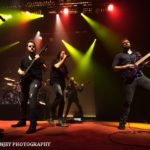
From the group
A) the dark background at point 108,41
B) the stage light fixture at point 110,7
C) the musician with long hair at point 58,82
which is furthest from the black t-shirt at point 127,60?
the stage light fixture at point 110,7

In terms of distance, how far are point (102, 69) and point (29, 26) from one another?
3046 millimetres

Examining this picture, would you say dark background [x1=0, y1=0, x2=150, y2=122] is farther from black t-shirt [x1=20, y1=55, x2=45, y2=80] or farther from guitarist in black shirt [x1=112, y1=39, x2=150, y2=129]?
black t-shirt [x1=20, y1=55, x2=45, y2=80]

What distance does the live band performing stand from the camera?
5.66 m

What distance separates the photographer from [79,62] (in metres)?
8.28

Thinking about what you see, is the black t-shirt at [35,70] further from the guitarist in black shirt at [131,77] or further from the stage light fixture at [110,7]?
the stage light fixture at [110,7]

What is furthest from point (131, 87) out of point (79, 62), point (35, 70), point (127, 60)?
point (79, 62)

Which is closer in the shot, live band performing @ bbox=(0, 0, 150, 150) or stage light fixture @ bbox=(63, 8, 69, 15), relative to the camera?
live band performing @ bbox=(0, 0, 150, 150)

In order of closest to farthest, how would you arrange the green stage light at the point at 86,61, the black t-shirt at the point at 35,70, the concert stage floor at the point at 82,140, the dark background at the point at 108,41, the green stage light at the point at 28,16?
the concert stage floor at the point at 82,140 < the black t-shirt at the point at 35,70 < the dark background at the point at 108,41 < the green stage light at the point at 86,61 < the green stage light at the point at 28,16

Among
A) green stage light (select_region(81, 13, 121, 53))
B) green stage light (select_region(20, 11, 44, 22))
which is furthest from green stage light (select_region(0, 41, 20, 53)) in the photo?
green stage light (select_region(81, 13, 121, 53))

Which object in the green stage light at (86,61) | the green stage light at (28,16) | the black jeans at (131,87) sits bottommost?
the black jeans at (131,87)

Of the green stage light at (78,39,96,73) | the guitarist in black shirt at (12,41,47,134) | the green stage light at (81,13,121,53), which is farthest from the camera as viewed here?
the green stage light at (78,39,96,73)

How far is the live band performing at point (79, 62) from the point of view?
566cm

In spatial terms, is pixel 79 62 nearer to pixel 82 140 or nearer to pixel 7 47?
pixel 7 47

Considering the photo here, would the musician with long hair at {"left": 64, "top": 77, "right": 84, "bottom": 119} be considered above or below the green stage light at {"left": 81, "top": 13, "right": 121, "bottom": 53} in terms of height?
below
